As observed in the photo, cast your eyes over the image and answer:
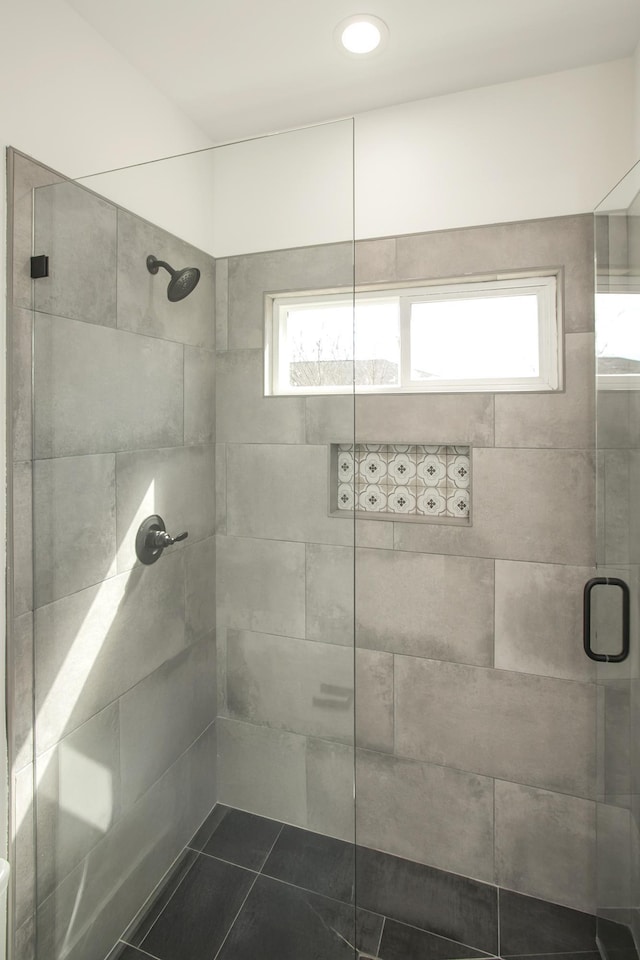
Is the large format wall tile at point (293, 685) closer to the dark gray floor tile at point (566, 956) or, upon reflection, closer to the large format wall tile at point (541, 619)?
the large format wall tile at point (541, 619)

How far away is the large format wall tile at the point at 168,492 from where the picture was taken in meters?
1.25

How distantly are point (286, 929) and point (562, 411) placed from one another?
160cm

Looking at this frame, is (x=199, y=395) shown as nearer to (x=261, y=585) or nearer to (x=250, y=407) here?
(x=250, y=407)

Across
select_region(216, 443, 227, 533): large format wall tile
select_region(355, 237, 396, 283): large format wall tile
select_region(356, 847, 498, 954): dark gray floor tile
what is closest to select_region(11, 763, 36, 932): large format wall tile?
select_region(216, 443, 227, 533): large format wall tile

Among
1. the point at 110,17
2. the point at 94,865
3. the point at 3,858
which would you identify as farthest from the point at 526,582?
the point at 110,17

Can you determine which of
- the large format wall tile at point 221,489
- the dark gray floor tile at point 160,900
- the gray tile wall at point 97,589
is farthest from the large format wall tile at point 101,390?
the dark gray floor tile at point 160,900

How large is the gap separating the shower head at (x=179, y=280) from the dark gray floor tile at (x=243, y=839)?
4.01 feet

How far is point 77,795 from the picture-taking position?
136 centimetres

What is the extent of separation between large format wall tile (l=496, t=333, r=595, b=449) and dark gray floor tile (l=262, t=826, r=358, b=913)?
1.28 meters

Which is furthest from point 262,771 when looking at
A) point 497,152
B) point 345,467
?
point 497,152

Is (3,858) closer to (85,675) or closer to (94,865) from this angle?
(94,865)

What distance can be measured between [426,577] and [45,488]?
1.26 metres

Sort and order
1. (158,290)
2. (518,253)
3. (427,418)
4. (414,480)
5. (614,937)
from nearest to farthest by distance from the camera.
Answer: (158,290) < (614,937) < (518,253) < (427,418) < (414,480)

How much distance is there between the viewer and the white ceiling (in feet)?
4.75
